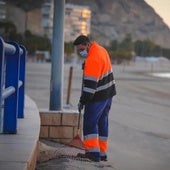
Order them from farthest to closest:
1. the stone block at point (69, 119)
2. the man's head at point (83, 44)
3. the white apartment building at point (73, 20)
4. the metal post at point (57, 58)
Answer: the white apartment building at point (73, 20) < the metal post at point (57, 58) < the stone block at point (69, 119) < the man's head at point (83, 44)

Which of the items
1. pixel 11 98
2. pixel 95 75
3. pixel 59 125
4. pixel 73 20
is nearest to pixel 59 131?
pixel 59 125

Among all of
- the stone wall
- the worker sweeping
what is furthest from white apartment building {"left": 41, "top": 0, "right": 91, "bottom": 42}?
the worker sweeping

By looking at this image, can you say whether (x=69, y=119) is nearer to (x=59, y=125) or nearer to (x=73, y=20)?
(x=59, y=125)

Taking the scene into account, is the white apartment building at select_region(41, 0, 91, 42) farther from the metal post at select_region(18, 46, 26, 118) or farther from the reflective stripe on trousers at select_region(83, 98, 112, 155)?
the reflective stripe on trousers at select_region(83, 98, 112, 155)

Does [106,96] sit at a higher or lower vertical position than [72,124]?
higher

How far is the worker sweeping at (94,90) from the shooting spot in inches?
245

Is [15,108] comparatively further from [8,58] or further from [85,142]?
[85,142]

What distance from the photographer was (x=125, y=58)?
108 meters

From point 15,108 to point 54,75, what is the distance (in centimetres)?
270

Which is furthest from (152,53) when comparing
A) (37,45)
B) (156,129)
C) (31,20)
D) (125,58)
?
(156,129)

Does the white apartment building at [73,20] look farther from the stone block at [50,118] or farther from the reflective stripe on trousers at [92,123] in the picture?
the reflective stripe on trousers at [92,123]

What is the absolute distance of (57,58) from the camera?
8258 millimetres

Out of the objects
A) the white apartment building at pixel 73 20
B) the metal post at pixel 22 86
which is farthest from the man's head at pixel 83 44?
the white apartment building at pixel 73 20

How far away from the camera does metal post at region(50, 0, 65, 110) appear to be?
8203 mm
